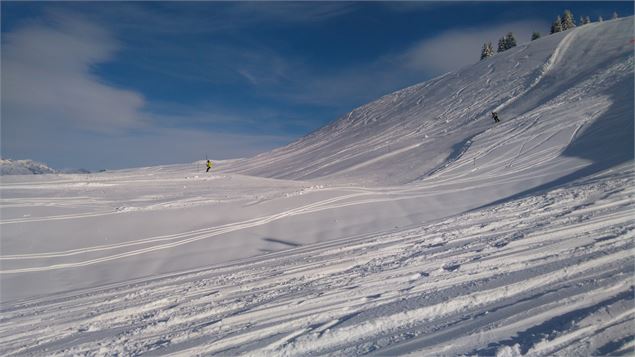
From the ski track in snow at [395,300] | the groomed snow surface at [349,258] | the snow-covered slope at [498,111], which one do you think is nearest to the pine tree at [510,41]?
the snow-covered slope at [498,111]

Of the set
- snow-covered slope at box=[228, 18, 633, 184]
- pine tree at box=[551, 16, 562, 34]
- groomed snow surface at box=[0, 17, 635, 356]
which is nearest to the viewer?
groomed snow surface at box=[0, 17, 635, 356]

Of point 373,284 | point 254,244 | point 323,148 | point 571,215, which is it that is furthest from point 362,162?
point 373,284

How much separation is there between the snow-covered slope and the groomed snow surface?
0.92ft

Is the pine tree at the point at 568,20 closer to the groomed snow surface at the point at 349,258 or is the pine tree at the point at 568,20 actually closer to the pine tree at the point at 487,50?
the pine tree at the point at 487,50

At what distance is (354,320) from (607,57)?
96.4 feet

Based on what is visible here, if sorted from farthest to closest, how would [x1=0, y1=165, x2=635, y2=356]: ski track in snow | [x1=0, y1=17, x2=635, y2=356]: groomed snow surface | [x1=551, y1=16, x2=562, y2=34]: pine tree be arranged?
[x1=551, y1=16, x2=562, y2=34]: pine tree < [x1=0, y1=17, x2=635, y2=356]: groomed snow surface < [x1=0, y1=165, x2=635, y2=356]: ski track in snow

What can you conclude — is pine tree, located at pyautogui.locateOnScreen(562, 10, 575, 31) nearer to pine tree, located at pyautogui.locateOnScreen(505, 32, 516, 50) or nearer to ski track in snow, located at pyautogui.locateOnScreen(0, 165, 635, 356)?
pine tree, located at pyautogui.locateOnScreen(505, 32, 516, 50)

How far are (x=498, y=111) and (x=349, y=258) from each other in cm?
2169

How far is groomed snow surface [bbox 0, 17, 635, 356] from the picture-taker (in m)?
3.40

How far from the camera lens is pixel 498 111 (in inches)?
936

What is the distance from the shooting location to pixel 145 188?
12945mm

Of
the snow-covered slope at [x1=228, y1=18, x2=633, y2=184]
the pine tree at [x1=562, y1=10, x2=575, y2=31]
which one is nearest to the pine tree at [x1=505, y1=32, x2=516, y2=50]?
the pine tree at [x1=562, y1=10, x2=575, y2=31]

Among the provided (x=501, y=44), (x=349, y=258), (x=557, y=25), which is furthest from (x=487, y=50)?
(x=349, y=258)

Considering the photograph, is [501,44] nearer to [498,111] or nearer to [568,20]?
[568,20]
